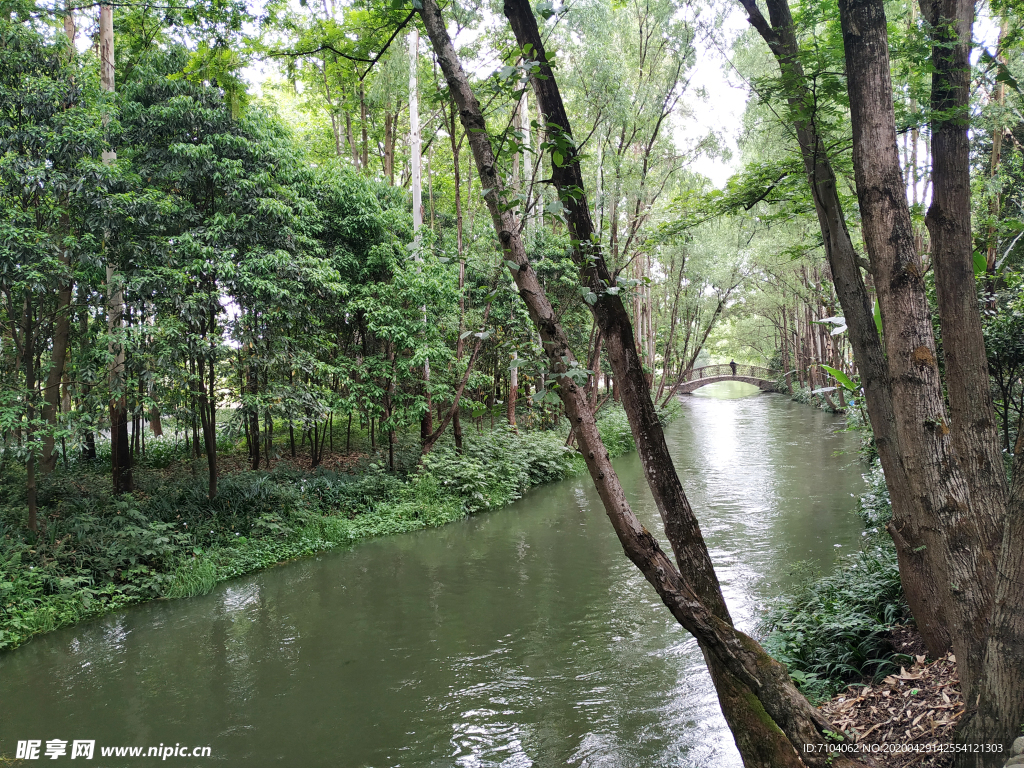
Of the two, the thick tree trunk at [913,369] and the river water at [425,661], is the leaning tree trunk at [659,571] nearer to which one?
the thick tree trunk at [913,369]

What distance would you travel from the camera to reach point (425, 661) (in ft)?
17.2

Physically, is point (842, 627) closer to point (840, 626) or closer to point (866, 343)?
point (840, 626)

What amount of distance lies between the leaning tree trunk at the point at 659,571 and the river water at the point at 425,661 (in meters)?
1.44

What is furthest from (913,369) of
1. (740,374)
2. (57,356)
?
(740,374)

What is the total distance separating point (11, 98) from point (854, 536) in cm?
1137

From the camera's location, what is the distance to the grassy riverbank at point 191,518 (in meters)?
6.58

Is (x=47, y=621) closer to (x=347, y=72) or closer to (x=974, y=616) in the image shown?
(x=347, y=72)

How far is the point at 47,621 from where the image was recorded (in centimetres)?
616

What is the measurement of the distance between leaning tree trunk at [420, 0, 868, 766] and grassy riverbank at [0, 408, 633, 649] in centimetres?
656

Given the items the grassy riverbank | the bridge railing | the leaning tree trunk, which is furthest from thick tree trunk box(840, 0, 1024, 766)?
the bridge railing

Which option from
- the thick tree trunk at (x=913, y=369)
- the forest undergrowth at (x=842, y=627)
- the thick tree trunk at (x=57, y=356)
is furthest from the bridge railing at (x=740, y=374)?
the thick tree trunk at (x=913, y=369)

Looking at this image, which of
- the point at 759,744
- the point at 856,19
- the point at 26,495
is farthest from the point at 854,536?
the point at 26,495

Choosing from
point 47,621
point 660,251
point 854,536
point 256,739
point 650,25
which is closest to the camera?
point 256,739

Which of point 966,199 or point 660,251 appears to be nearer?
point 966,199
